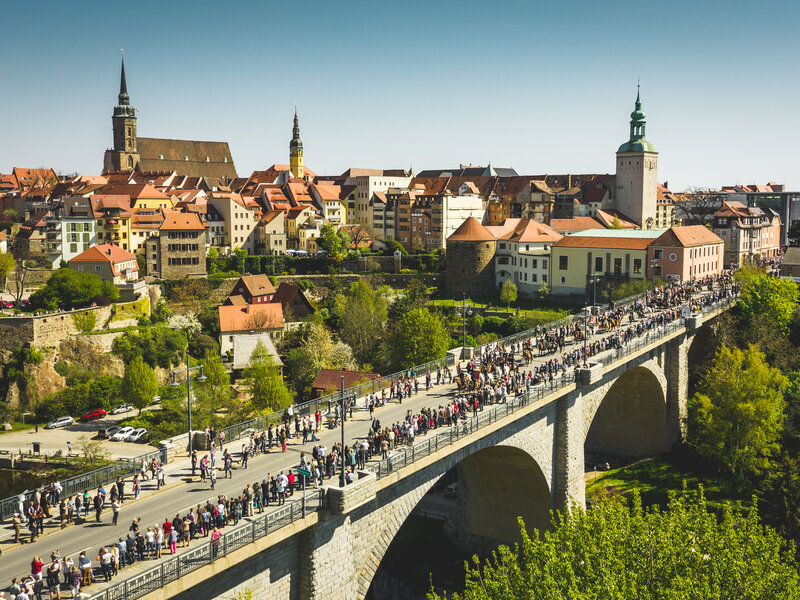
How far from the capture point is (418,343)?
56188 millimetres

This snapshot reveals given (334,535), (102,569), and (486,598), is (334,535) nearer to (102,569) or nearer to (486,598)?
(486,598)

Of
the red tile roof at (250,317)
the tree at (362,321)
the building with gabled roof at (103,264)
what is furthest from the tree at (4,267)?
the tree at (362,321)

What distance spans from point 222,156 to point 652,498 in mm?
106874

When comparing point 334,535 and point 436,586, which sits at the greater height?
point 334,535

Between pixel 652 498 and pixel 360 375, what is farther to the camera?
pixel 360 375

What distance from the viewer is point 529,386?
29.6 m

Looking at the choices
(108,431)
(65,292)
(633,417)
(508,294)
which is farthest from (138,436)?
(508,294)

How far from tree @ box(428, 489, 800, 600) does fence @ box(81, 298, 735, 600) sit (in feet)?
12.1

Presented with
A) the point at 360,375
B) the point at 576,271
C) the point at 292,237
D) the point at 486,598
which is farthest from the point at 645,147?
the point at 486,598

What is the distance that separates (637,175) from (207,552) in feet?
293

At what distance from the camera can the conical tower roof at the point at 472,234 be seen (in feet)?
285

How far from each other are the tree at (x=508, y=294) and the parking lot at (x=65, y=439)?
3927cm

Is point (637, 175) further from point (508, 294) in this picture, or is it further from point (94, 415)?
point (94, 415)

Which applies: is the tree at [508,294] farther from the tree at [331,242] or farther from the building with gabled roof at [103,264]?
the building with gabled roof at [103,264]
